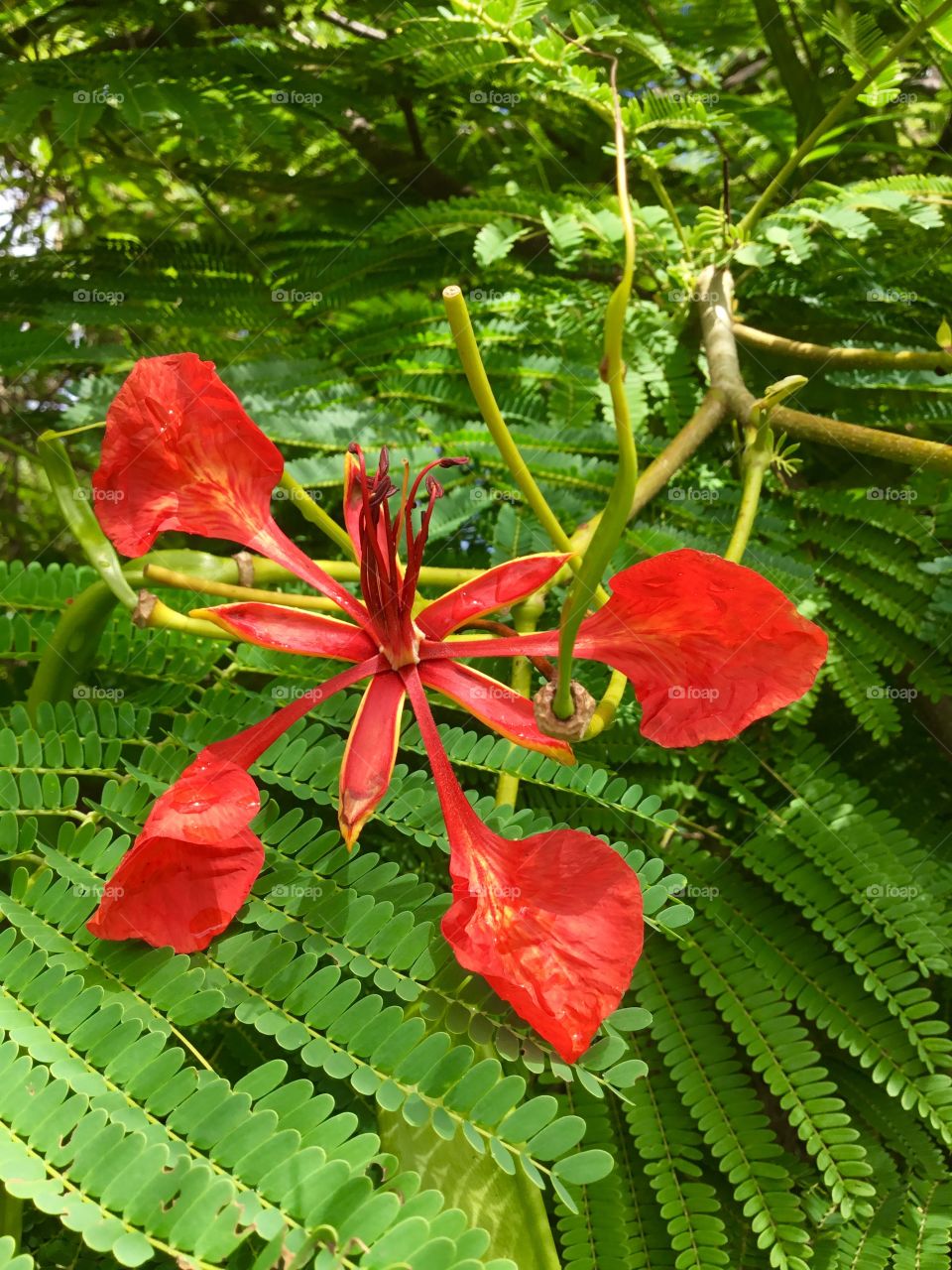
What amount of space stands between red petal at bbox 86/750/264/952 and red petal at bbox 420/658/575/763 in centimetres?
24

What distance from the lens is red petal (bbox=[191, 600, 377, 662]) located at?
1.06m

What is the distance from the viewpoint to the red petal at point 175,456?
3.66 feet

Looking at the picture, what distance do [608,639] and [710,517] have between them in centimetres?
71

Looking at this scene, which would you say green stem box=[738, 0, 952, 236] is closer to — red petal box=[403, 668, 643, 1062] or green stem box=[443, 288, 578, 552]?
green stem box=[443, 288, 578, 552]

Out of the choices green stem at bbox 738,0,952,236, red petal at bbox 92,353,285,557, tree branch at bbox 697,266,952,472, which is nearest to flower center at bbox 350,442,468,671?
red petal at bbox 92,353,285,557

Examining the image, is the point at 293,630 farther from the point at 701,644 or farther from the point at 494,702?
the point at 701,644

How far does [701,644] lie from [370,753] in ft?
1.17

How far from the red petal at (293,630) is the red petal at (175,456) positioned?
0.47 feet

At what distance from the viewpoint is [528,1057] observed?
0.95 metres

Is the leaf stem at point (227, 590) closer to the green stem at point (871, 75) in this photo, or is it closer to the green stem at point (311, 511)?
the green stem at point (311, 511)

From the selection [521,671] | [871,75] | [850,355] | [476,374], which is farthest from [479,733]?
[871,75]

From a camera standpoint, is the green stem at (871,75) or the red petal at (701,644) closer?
the red petal at (701,644)

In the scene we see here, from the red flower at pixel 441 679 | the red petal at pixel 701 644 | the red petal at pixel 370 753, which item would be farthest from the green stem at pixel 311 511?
the red petal at pixel 701 644

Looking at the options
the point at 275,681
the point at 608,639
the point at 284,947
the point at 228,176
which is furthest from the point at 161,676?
the point at 228,176
